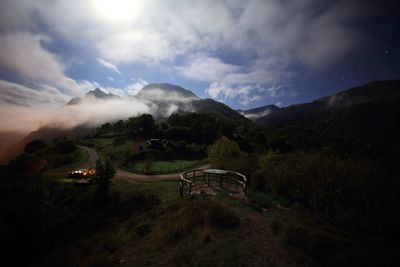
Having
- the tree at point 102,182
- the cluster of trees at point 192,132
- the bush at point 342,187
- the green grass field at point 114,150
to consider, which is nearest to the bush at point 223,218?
the bush at point 342,187

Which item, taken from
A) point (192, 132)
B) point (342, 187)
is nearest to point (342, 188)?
point (342, 187)

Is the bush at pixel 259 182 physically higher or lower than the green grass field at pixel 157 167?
higher

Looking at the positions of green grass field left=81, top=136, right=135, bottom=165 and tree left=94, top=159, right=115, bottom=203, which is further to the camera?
green grass field left=81, top=136, right=135, bottom=165

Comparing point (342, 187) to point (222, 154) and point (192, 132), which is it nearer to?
point (222, 154)

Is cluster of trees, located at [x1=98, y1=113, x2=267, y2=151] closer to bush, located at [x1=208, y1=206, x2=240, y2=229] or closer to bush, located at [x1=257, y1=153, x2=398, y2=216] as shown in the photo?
bush, located at [x1=257, y1=153, x2=398, y2=216]

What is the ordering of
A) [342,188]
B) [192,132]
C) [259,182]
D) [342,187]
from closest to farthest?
[342,188] < [342,187] < [259,182] < [192,132]

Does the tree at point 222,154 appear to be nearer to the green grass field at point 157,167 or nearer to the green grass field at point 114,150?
the green grass field at point 157,167

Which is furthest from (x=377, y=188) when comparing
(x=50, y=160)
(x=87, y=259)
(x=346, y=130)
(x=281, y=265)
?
(x=346, y=130)

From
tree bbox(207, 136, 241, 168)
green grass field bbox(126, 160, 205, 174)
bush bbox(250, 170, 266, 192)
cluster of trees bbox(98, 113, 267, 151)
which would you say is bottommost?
green grass field bbox(126, 160, 205, 174)

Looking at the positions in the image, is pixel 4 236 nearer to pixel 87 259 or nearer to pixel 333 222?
pixel 87 259

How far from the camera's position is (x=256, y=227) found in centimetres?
971

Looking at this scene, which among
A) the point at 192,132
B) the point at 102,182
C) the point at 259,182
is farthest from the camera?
the point at 192,132

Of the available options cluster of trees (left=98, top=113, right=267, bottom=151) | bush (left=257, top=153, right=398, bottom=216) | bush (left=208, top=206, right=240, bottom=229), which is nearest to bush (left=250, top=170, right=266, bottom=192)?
bush (left=257, top=153, right=398, bottom=216)

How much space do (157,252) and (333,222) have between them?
987 centimetres
